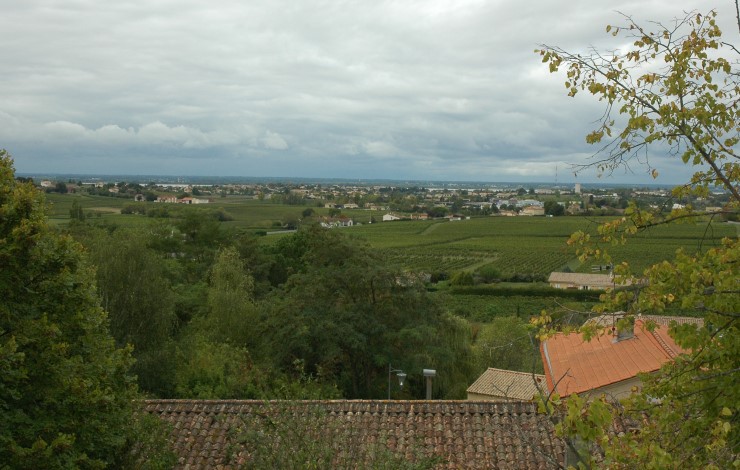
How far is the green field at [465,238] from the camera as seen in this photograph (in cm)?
6525

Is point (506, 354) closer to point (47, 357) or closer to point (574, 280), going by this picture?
point (47, 357)

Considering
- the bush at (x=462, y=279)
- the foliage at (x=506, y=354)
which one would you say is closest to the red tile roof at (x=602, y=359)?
the foliage at (x=506, y=354)

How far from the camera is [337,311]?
2225cm

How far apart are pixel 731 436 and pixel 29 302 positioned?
929cm

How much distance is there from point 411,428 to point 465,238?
85.3 metres

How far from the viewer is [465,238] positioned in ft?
318

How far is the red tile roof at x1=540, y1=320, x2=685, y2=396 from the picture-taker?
46.2 feet

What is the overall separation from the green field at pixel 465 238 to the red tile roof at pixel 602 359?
3089cm

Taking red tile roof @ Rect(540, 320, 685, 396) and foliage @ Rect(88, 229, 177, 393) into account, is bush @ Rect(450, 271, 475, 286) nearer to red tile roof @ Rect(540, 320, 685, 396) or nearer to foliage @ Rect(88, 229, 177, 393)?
foliage @ Rect(88, 229, 177, 393)

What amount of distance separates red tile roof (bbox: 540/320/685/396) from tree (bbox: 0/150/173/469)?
8898mm

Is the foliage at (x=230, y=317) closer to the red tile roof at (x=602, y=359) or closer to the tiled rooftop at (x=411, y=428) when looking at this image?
the tiled rooftop at (x=411, y=428)

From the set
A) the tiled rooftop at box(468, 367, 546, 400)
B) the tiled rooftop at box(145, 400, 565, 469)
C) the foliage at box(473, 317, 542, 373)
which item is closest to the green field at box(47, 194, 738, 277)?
the foliage at box(473, 317, 542, 373)

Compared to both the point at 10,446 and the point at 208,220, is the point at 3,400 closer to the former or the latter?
the point at 10,446

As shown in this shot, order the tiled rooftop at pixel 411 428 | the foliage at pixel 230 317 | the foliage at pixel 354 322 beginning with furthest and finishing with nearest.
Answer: the foliage at pixel 230 317 < the foliage at pixel 354 322 < the tiled rooftop at pixel 411 428
